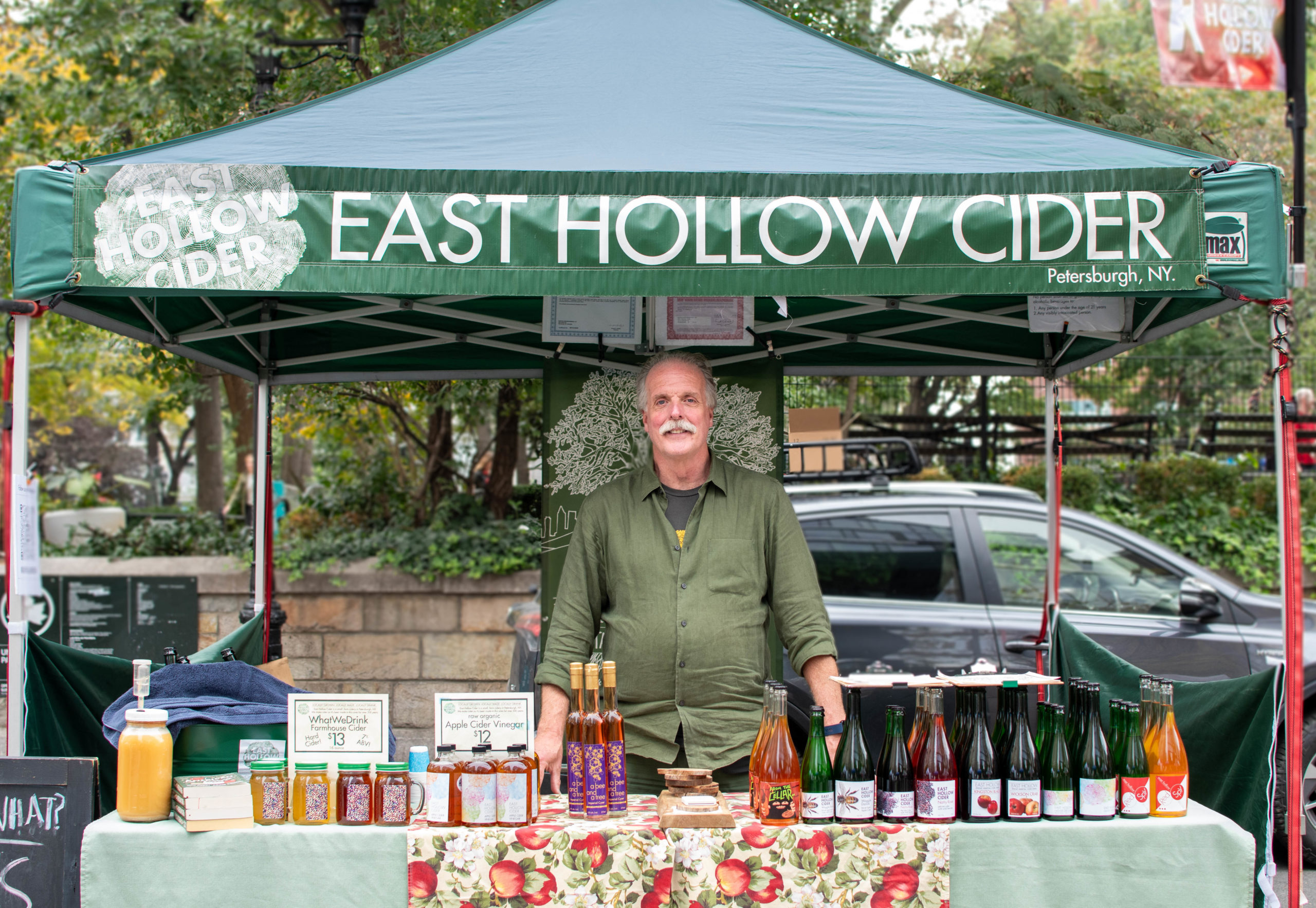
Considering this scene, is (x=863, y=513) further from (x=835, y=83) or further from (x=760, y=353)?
(x=835, y=83)

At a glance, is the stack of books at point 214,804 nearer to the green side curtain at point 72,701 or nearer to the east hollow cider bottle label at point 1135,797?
the green side curtain at point 72,701

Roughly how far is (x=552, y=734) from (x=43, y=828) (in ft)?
4.31

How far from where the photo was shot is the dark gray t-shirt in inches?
133

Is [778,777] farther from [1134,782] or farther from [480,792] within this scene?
[1134,782]

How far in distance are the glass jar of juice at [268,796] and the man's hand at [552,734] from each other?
2.12 feet

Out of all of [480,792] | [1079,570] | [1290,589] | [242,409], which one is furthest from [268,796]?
[242,409]

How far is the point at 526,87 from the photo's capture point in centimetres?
364

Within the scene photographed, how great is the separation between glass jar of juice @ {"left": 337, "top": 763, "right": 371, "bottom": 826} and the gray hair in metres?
1.36

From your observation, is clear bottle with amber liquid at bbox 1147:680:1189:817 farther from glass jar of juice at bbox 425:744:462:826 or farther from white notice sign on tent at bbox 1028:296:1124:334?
glass jar of juice at bbox 425:744:462:826

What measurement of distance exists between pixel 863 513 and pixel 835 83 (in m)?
2.52

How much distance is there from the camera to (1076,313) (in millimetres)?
3926

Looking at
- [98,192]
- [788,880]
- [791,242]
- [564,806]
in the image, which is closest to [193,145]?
[98,192]

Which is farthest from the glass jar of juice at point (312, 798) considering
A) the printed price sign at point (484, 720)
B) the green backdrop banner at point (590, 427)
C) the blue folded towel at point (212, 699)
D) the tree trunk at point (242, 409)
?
the tree trunk at point (242, 409)

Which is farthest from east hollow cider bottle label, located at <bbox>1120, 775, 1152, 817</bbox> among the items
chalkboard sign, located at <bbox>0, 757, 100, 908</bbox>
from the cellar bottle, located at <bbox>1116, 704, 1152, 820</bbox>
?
chalkboard sign, located at <bbox>0, 757, 100, 908</bbox>
